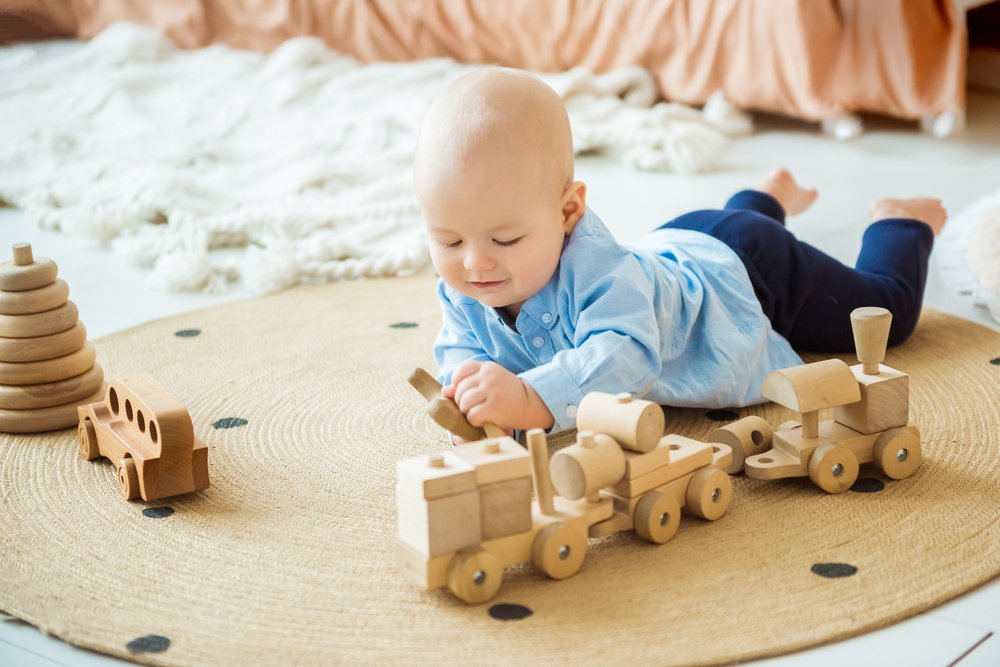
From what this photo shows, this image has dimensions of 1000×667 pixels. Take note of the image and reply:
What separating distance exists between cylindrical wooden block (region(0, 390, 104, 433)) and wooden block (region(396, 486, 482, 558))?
0.46m

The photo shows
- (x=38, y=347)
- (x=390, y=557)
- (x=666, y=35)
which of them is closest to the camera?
(x=390, y=557)

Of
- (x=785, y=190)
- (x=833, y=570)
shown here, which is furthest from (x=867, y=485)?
(x=785, y=190)

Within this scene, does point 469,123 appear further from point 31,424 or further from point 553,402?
point 31,424

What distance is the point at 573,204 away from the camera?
982 millimetres

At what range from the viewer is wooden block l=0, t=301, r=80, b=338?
1.06 m

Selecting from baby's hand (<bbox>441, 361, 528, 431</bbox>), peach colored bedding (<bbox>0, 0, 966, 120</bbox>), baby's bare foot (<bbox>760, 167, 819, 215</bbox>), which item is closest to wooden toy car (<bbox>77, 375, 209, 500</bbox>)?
baby's hand (<bbox>441, 361, 528, 431</bbox>)

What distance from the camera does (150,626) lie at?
77cm

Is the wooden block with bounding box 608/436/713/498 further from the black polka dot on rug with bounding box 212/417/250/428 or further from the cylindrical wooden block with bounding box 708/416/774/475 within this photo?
the black polka dot on rug with bounding box 212/417/250/428

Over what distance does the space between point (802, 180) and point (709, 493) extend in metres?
1.16

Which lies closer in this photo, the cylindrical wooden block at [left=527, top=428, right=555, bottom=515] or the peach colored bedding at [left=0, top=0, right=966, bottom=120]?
the cylindrical wooden block at [left=527, top=428, right=555, bottom=515]

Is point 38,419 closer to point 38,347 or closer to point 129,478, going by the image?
point 38,347

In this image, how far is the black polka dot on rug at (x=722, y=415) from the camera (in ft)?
3.51

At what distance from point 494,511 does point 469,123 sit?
0.31 metres

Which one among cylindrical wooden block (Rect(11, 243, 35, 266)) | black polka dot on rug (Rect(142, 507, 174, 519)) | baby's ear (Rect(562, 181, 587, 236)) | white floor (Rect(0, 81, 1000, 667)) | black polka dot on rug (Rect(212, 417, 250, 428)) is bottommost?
white floor (Rect(0, 81, 1000, 667))
